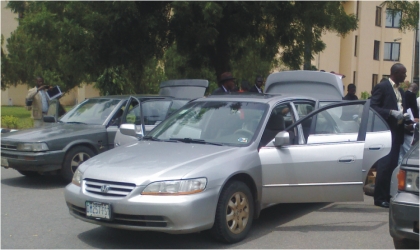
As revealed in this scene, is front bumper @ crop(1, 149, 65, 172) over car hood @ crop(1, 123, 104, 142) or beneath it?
beneath

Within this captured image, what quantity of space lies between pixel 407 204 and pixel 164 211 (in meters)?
2.18

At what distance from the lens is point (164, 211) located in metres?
4.93

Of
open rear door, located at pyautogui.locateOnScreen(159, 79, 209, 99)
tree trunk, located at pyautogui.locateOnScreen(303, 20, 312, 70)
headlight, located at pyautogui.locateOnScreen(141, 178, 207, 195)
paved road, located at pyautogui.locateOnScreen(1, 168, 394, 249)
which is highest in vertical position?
tree trunk, located at pyautogui.locateOnScreen(303, 20, 312, 70)

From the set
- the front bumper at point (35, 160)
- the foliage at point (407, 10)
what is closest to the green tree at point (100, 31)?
the front bumper at point (35, 160)

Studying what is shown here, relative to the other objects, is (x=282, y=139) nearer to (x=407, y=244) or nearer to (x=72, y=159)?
(x=407, y=244)

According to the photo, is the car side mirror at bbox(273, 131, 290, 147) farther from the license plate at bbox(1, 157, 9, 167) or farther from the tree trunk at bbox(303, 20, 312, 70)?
the tree trunk at bbox(303, 20, 312, 70)

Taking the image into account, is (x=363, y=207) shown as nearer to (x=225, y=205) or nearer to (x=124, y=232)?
(x=225, y=205)

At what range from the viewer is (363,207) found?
731 centimetres

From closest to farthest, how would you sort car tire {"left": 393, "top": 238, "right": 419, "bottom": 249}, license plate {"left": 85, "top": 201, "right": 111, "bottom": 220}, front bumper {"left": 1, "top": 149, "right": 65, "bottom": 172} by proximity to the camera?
car tire {"left": 393, "top": 238, "right": 419, "bottom": 249} → license plate {"left": 85, "top": 201, "right": 111, "bottom": 220} → front bumper {"left": 1, "top": 149, "right": 65, "bottom": 172}

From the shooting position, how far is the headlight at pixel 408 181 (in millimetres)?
4301

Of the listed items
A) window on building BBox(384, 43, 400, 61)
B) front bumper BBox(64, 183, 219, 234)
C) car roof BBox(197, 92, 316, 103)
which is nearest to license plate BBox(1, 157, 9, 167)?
car roof BBox(197, 92, 316, 103)

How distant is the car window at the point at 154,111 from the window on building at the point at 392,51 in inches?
1332

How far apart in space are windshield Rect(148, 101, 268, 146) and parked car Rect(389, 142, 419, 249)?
1927mm

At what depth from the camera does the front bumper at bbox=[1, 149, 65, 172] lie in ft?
27.6
